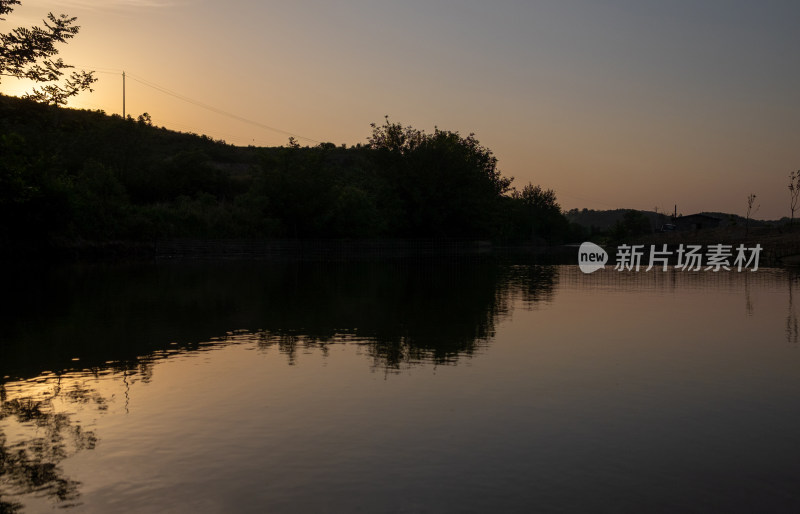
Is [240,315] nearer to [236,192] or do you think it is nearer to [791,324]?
[791,324]

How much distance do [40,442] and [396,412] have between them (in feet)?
16.1

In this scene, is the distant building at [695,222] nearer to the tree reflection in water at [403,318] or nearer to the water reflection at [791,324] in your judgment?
the tree reflection in water at [403,318]

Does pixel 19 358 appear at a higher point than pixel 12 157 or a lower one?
lower

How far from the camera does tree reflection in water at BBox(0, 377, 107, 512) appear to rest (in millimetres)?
7734

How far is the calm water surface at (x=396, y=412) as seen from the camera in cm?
775

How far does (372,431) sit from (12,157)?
31102mm

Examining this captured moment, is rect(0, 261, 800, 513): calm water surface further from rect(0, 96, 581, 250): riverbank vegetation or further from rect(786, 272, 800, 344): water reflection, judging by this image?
rect(0, 96, 581, 250): riverbank vegetation

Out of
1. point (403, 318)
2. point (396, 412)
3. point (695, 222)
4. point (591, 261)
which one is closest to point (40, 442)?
point (396, 412)

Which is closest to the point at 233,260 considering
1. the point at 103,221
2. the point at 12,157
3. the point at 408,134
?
the point at 103,221

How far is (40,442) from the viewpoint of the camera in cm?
948

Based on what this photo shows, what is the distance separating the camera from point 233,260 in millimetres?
67562

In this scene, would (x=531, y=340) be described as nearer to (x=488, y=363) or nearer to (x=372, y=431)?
(x=488, y=363)

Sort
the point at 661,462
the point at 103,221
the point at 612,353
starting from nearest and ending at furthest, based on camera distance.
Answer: the point at 661,462
the point at 612,353
the point at 103,221

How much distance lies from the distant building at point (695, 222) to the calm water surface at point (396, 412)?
138755 millimetres
